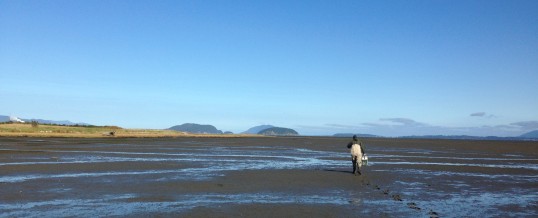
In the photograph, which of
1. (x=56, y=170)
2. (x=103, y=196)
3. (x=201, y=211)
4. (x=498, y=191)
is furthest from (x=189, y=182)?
(x=498, y=191)

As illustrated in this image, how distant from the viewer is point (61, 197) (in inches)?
624

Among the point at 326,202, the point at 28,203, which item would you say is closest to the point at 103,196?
the point at 28,203

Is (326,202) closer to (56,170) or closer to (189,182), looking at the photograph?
(189,182)

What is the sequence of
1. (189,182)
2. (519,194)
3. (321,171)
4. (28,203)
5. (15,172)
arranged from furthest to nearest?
(321,171), (15,172), (189,182), (519,194), (28,203)

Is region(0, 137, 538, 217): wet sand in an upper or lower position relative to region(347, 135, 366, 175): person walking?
lower

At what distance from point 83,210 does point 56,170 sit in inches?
504

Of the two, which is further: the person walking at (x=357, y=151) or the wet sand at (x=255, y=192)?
the person walking at (x=357, y=151)

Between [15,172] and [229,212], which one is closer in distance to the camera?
[229,212]

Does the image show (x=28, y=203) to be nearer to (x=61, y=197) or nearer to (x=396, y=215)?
(x=61, y=197)

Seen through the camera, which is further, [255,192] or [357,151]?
[357,151]

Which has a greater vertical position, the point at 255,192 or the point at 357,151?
the point at 357,151

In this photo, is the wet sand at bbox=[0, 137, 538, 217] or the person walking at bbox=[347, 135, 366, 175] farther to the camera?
the person walking at bbox=[347, 135, 366, 175]

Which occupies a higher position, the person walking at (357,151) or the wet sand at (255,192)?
the person walking at (357,151)

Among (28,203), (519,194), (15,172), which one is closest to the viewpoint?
(28,203)
